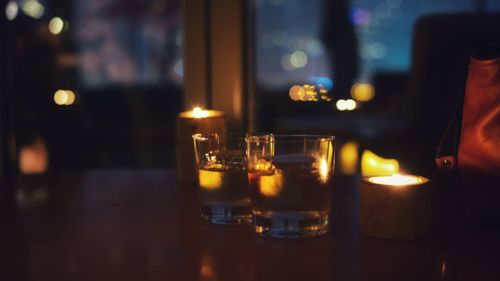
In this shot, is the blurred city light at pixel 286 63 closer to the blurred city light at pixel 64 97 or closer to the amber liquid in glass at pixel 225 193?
the blurred city light at pixel 64 97

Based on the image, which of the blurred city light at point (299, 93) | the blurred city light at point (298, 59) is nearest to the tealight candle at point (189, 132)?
the blurred city light at point (299, 93)

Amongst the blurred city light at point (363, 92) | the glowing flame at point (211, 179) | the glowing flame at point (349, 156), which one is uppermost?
the glowing flame at point (211, 179)

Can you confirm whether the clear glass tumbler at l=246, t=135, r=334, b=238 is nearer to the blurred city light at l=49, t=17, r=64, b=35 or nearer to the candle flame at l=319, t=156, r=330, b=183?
the candle flame at l=319, t=156, r=330, b=183

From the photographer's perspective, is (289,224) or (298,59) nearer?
(289,224)

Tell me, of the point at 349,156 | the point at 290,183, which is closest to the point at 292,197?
the point at 290,183

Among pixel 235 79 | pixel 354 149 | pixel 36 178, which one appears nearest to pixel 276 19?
pixel 354 149

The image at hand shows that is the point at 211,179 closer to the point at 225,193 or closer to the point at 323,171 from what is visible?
the point at 225,193

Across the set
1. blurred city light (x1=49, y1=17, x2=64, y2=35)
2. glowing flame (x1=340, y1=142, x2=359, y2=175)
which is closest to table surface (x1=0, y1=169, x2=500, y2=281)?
glowing flame (x1=340, y1=142, x2=359, y2=175)
